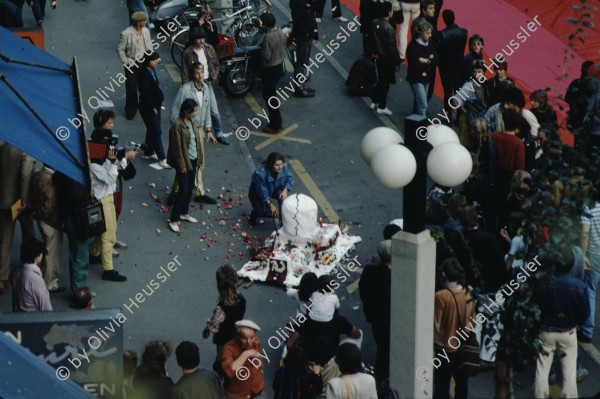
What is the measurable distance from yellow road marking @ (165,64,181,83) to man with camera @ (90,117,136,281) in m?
6.00

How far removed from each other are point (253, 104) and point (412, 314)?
30.7ft

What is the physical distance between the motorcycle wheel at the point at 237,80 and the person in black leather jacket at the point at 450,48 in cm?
314

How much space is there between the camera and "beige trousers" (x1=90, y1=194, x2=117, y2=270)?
1259cm

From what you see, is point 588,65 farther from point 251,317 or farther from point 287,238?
point 251,317

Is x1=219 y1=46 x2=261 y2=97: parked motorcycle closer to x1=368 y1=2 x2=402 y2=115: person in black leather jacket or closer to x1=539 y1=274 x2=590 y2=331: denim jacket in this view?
x1=368 y1=2 x2=402 y2=115: person in black leather jacket

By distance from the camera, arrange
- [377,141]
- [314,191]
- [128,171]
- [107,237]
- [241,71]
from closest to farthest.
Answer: [377,141]
[107,237]
[128,171]
[314,191]
[241,71]

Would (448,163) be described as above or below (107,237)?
above

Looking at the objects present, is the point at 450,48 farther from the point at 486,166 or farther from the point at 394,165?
the point at 394,165

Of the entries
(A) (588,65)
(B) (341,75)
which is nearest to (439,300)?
(A) (588,65)

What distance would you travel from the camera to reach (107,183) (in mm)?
12414

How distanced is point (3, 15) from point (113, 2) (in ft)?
16.7

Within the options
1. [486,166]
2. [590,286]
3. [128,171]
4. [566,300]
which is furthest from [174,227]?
[566,300]

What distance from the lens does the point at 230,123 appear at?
17.4 meters

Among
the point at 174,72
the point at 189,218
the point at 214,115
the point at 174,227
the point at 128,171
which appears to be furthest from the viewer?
the point at 174,72
